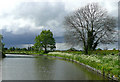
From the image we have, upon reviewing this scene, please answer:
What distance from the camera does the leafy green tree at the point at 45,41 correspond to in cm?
4197

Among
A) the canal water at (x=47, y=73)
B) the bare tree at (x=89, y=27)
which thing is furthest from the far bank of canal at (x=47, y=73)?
the bare tree at (x=89, y=27)

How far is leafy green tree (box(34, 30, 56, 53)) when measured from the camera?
4197 centimetres

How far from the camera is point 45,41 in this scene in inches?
1654

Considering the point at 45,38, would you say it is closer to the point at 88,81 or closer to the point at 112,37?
the point at 112,37

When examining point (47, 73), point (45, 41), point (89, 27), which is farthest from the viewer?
point (45, 41)

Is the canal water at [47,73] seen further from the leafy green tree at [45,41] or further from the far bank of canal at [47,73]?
the leafy green tree at [45,41]

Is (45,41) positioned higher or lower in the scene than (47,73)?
higher

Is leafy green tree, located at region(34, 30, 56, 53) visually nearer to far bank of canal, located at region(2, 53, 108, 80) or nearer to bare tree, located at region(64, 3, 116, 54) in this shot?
bare tree, located at region(64, 3, 116, 54)

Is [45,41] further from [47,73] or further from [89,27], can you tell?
[47,73]

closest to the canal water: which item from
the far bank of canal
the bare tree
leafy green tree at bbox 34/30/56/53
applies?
the far bank of canal

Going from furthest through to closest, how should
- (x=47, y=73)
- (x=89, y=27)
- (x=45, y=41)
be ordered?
(x=45, y=41), (x=89, y=27), (x=47, y=73)

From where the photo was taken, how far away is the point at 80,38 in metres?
25.7

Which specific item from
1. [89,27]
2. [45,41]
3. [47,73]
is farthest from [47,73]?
[45,41]

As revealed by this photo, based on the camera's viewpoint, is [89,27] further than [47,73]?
Yes
